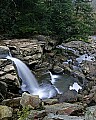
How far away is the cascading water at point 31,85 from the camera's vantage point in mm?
10820

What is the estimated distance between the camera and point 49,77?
1252 centimetres

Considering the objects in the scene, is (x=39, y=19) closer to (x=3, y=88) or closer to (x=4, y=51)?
(x=4, y=51)

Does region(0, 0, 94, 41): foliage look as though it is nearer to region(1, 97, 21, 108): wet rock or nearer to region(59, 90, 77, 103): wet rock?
region(59, 90, 77, 103): wet rock

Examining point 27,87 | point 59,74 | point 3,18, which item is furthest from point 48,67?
point 3,18

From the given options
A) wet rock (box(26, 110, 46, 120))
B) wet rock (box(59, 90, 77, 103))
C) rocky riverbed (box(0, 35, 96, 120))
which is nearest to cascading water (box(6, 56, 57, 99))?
rocky riverbed (box(0, 35, 96, 120))

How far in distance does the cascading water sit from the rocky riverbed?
0.41 metres

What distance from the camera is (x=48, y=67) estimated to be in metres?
13.7

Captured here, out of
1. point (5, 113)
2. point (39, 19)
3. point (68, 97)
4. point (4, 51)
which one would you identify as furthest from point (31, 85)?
point (39, 19)

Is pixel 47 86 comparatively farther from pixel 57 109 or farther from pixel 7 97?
pixel 57 109

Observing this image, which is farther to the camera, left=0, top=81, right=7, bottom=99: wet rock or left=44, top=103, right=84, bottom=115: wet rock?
left=0, top=81, right=7, bottom=99: wet rock

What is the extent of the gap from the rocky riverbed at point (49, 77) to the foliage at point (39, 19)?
78 centimetres

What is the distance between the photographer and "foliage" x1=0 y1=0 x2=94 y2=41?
15.4 meters

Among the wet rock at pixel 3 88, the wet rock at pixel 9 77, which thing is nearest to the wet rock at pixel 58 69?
the wet rock at pixel 9 77

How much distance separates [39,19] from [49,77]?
549 cm
